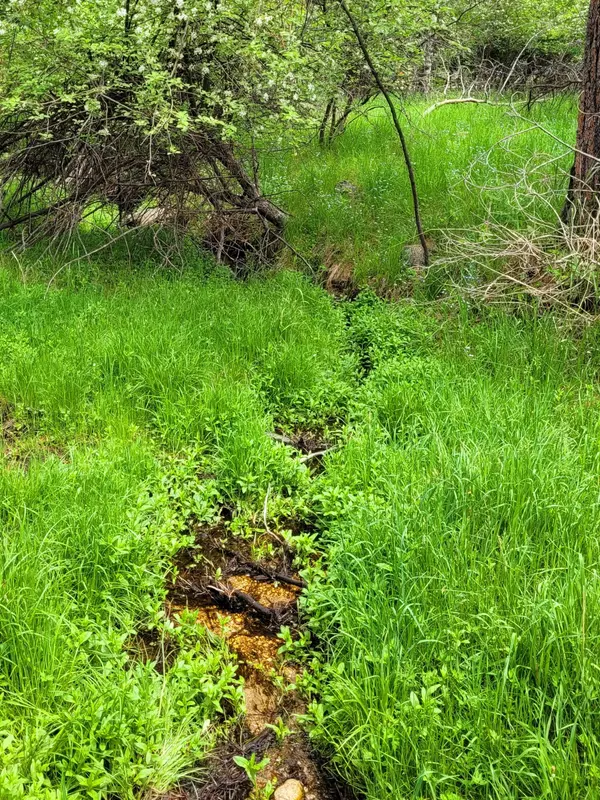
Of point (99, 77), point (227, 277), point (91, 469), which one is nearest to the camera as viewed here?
point (91, 469)

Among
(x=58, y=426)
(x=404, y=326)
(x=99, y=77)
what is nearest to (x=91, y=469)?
(x=58, y=426)

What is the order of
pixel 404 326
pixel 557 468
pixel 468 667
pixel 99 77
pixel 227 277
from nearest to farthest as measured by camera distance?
pixel 468 667 < pixel 557 468 < pixel 404 326 < pixel 99 77 < pixel 227 277

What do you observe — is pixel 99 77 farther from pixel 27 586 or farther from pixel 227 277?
pixel 27 586

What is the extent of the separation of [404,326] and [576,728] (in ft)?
11.9

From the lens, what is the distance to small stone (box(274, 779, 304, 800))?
1.90 metres

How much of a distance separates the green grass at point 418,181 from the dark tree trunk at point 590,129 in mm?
352

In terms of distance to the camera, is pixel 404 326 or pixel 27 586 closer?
pixel 27 586

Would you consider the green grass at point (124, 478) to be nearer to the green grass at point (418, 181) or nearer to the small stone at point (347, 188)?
the green grass at point (418, 181)

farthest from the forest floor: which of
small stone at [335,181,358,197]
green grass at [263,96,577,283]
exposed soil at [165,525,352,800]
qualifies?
small stone at [335,181,358,197]

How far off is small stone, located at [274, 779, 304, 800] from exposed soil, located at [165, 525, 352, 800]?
0.02 m

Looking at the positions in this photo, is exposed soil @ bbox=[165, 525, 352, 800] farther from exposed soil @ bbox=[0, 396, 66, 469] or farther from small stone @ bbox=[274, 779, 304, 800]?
exposed soil @ bbox=[0, 396, 66, 469]

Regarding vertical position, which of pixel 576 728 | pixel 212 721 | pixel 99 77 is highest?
pixel 99 77

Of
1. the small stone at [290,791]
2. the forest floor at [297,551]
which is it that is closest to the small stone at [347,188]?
the forest floor at [297,551]

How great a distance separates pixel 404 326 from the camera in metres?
5.01
